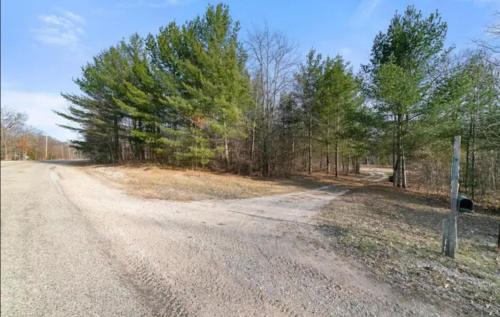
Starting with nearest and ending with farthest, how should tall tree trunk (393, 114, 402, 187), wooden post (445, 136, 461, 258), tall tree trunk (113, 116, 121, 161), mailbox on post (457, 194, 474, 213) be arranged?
wooden post (445, 136, 461, 258) < mailbox on post (457, 194, 474, 213) < tall tree trunk (393, 114, 402, 187) < tall tree trunk (113, 116, 121, 161)

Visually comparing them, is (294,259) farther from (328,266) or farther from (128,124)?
(128,124)

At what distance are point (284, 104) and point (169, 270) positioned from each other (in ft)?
60.7

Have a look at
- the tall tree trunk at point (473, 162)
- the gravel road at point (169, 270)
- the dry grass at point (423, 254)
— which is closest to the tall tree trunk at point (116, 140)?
the gravel road at point (169, 270)

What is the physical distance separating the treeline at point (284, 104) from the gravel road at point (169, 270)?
6.97m

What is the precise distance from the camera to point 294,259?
343cm

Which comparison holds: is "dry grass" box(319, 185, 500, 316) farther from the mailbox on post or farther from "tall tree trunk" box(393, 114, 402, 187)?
"tall tree trunk" box(393, 114, 402, 187)

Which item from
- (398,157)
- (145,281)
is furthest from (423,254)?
(398,157)

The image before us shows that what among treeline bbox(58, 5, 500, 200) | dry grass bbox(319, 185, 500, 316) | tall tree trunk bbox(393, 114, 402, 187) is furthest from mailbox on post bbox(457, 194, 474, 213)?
tall tree trunk bbox(393, 114, 402, 187)

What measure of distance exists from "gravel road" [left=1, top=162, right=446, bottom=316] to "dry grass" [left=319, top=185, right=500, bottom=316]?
14.2 inches

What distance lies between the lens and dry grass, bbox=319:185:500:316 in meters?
2.67

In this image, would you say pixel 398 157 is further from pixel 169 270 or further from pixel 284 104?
pixel 169 270

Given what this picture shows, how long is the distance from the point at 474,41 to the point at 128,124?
21835 millimetres

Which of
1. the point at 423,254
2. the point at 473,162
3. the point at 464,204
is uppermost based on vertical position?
the point at 473,162

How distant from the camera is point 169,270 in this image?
9.73 ft
